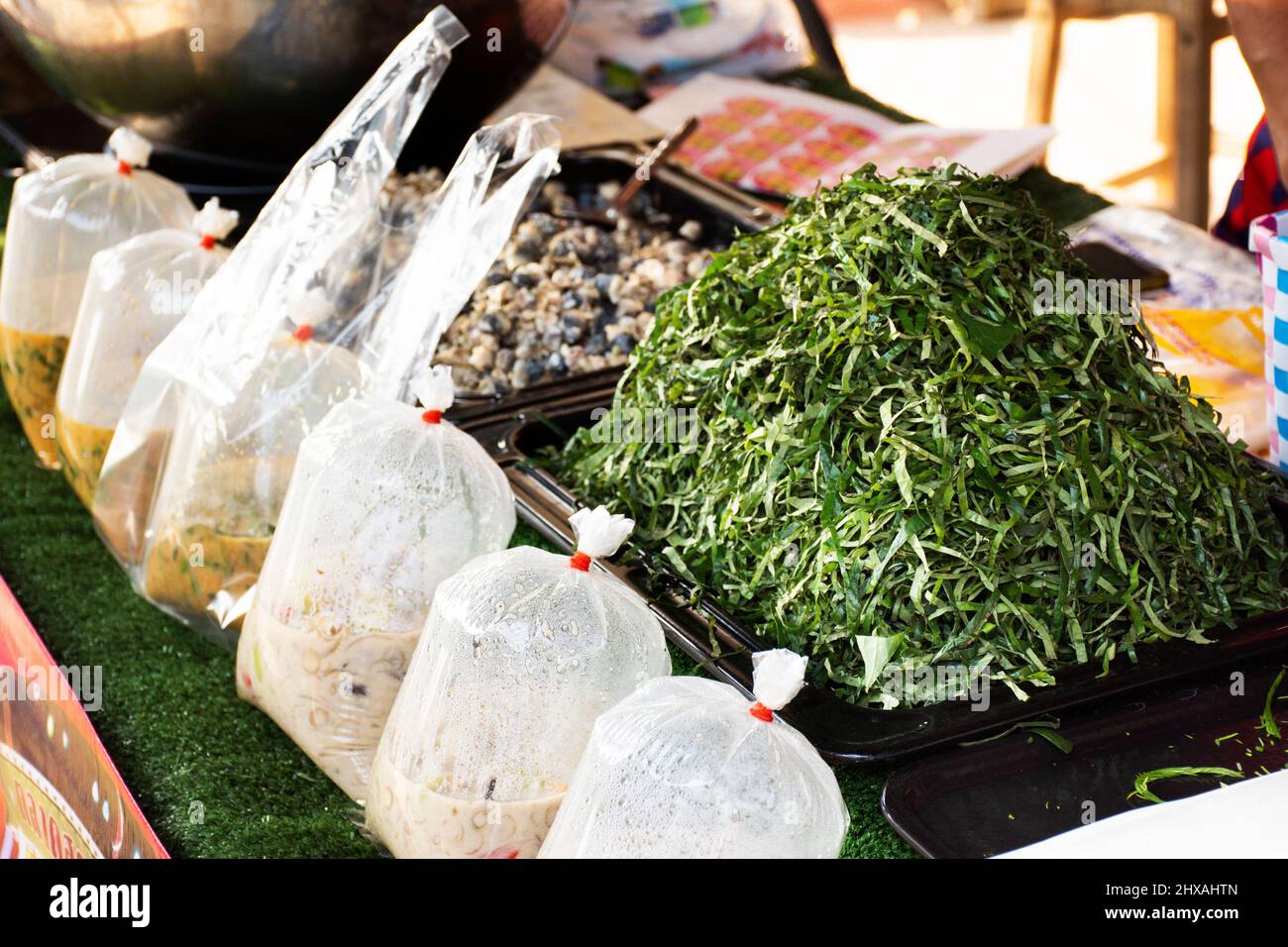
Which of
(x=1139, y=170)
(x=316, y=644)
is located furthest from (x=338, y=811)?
(x=1139, y=170)

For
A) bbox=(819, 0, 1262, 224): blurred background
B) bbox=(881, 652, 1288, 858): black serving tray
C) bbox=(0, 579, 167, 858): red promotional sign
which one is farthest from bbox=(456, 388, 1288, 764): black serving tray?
bbox=(819, 0, 1262, 224): blurred background

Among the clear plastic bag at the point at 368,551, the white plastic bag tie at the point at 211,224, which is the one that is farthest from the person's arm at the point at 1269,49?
the white plastic bag tie at the point at 211,224

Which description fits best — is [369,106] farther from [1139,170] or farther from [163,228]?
[1139,170]

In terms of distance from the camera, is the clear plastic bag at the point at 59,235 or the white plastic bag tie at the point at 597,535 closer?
the white plastic bag tie at the point at 597,535

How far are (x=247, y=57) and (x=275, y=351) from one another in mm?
602

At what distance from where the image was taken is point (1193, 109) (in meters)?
3.38

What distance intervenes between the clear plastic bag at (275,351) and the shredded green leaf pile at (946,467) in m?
0.27

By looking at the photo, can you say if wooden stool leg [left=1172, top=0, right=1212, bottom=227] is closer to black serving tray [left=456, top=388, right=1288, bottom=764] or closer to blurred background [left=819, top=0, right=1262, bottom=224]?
blurred background [left=819, top=0, right=1262, bottom=224]

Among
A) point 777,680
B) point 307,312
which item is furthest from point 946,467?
point 307,312

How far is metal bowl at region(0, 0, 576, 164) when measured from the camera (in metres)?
1.70

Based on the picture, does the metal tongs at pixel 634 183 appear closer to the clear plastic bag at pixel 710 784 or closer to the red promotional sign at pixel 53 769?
the red promotional sign at pixel 53 769

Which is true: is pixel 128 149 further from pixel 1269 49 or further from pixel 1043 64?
pixel 1043 64

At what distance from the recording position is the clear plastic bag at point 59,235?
1.55 m

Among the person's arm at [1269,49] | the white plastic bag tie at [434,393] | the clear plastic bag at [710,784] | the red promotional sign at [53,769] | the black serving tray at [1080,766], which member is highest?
the person's arm at [1269,49]
